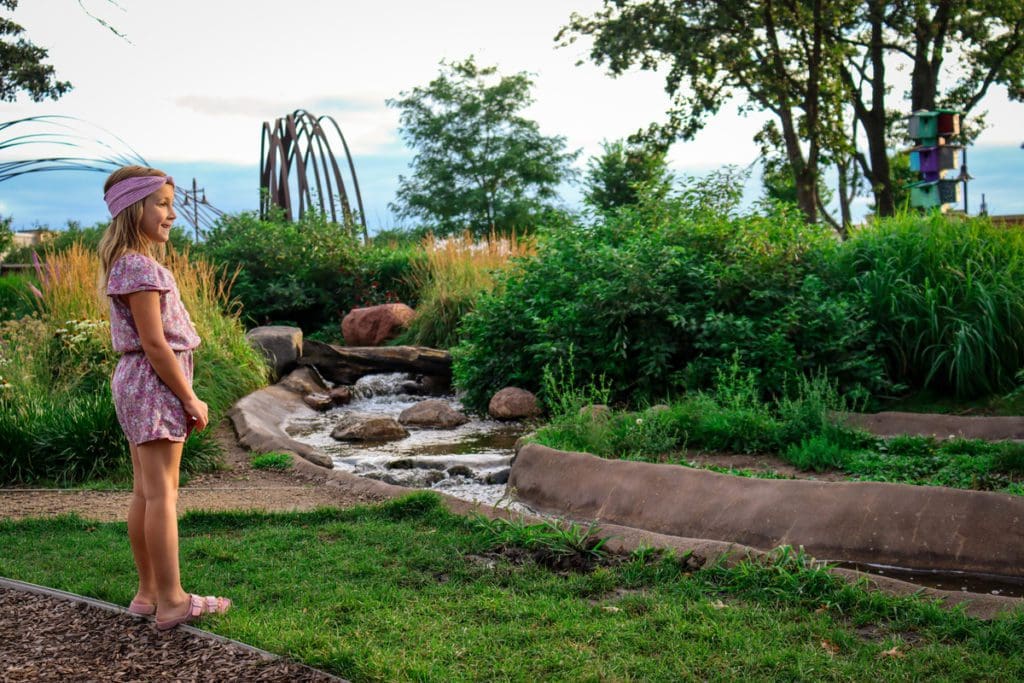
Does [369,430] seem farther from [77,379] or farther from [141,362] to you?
[141,362]

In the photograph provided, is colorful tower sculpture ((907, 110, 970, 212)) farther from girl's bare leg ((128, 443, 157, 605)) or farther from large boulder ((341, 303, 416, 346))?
girl's bare leg ((128, 443, 157, 605))

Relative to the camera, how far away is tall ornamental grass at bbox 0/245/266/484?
24.1 ft

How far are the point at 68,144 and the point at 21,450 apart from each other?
227 centimetres

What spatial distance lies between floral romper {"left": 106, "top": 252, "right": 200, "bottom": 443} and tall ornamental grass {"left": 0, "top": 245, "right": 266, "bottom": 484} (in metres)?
3.83

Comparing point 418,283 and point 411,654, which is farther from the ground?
point 418,283

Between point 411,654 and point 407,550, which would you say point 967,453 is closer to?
point 407,550

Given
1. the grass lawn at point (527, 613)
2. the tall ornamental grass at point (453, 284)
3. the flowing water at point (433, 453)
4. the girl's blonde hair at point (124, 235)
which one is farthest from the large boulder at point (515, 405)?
the girl's blonde hair at point (124, 235)

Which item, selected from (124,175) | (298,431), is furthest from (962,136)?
(124,175)

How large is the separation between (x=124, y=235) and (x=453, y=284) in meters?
11.7

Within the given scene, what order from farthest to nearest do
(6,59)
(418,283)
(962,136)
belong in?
(962,136) < (418,283) < (6,59)

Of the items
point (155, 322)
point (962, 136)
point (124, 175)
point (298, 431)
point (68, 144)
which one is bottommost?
point (298, 431)

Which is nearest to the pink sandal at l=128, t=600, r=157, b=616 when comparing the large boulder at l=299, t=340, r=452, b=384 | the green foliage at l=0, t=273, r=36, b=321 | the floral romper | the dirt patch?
the floral romper

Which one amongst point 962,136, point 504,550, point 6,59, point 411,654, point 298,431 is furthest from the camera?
point 962,136

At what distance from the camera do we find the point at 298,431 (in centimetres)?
1034
